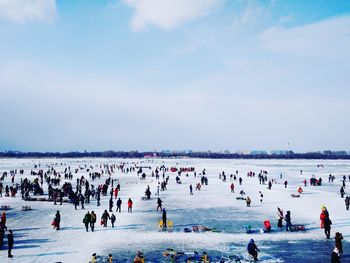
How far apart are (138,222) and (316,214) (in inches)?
477

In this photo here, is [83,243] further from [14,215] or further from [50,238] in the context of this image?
[14,215]

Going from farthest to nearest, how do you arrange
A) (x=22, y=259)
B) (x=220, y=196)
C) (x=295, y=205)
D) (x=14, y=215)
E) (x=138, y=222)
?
(x=220, y=196)
(x=295, y=205)
(x=14, y=215)
(x=138, y=222)
(x=22, y=259)

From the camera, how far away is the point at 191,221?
21.1 metres

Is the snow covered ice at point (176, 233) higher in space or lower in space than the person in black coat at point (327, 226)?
lower

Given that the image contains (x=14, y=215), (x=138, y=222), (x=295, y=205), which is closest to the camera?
(x=138, y=222)

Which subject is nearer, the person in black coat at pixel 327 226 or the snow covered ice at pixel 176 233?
the snow covered ice at pixel 176 233

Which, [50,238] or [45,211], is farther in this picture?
[45,211]

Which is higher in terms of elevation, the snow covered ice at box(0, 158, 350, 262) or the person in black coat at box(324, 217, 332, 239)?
the person in black coat at box(324, 217, 332, 239)

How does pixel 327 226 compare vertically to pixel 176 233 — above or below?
above

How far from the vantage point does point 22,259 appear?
13266 millimetres

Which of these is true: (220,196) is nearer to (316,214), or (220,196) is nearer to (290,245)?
(316,214)

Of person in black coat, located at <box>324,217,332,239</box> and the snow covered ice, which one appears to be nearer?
the snow covered ice

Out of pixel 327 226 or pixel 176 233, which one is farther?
pixel 176 233

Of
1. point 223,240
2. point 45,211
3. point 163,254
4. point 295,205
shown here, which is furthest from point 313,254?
point 45,211
